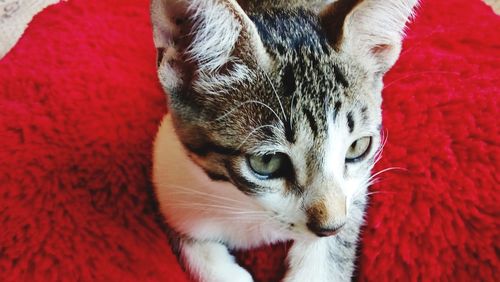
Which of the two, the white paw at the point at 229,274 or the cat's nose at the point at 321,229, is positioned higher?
the cat's nose at the point at 321,229

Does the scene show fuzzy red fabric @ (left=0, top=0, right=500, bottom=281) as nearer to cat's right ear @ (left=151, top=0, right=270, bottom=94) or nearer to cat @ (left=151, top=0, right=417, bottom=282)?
cat @ (left=151, top=0, right=417, bottom=282)

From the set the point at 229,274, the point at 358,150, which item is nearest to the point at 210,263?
the point at 229,274

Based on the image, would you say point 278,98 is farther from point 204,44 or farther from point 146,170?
point 146,170

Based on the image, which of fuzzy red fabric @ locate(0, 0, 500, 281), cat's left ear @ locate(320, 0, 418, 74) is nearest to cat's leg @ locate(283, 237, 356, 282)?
fuzzy red fabric @ locate(0, 0, 500, 281)

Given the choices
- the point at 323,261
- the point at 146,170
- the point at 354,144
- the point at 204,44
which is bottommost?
the point at 323,261

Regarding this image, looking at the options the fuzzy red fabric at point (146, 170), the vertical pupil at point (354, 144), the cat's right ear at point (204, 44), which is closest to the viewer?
the cat's right ear at point (204, 44)

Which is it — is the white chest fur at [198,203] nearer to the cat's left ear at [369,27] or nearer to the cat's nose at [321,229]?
the cat's nose at [321,229]

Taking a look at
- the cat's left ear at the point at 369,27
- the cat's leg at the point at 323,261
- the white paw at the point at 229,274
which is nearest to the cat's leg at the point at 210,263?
the white paw at the point at 229,274
